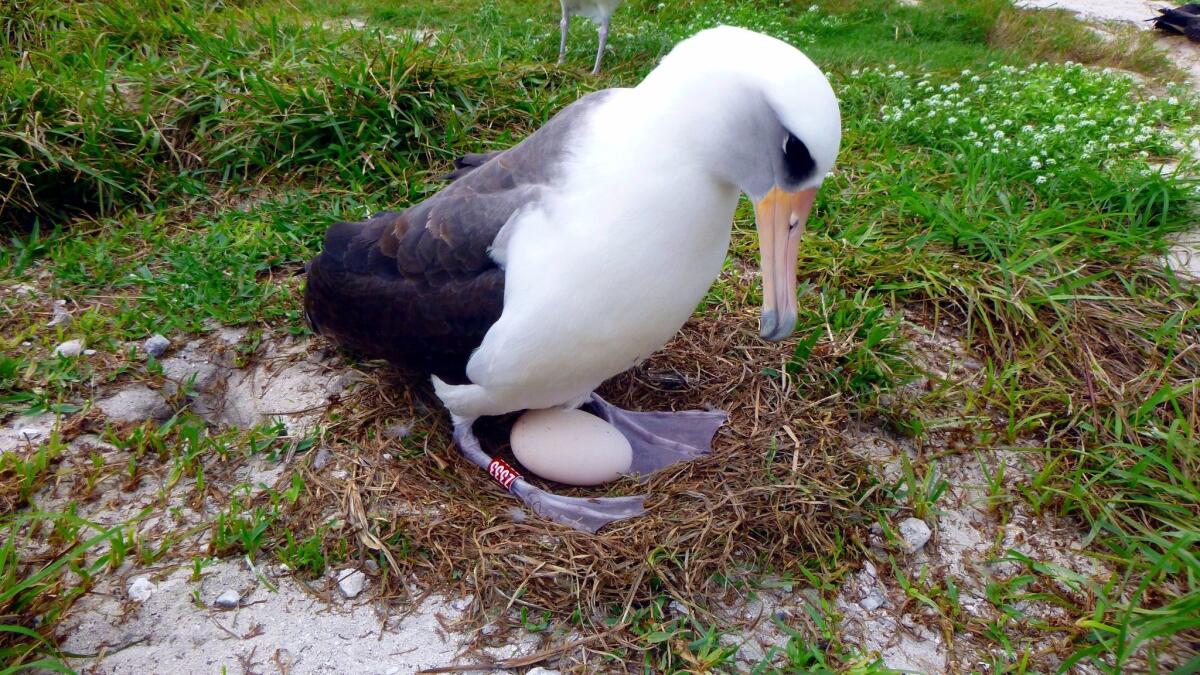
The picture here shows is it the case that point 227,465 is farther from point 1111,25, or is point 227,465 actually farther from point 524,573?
point 1111,25

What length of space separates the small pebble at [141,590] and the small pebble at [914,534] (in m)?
2.36

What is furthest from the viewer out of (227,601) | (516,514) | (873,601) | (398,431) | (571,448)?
(398,431)

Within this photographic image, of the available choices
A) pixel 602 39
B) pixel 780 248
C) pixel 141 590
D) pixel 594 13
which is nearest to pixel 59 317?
pixel 141 590

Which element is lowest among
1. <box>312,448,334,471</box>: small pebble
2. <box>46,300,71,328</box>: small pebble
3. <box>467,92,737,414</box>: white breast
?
<box>312,448,334,471</box>: small pebble

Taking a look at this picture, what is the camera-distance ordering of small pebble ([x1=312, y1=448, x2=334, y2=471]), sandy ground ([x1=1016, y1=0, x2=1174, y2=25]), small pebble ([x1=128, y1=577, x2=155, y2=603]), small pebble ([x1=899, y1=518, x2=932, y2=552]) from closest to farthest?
small pebble ([x1=128, y1=577, x2=155, y2=603]) → small pebble ([x1=899, y1=518, x2=932, y2=552]) → small pebble ([x1=312, y1=448, x2=334, y2=471]) → sandy ground ([x1=1016, y1=0, x2=1174, y2=25])

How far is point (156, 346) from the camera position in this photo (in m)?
3.29

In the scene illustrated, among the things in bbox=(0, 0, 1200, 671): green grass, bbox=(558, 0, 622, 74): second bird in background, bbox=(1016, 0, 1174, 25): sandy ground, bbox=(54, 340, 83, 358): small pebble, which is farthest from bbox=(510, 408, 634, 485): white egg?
bbox=(1016, 0, 1174, 25): sandy ground

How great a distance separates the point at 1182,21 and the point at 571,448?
7.52m

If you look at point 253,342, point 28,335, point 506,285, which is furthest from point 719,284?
point 28,335

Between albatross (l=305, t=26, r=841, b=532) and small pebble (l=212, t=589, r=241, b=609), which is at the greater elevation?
albatross (l=305, t=26, r=841, b=532)

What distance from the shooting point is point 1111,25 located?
749 centimetres

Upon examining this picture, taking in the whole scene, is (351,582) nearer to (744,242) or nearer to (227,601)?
(227,601)

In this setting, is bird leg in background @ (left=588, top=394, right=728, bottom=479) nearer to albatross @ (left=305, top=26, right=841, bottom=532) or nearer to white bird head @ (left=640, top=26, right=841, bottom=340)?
albatross @ (left=305, top=26, right=841, bottom=532)

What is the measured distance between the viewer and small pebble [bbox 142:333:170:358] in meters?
3.28
